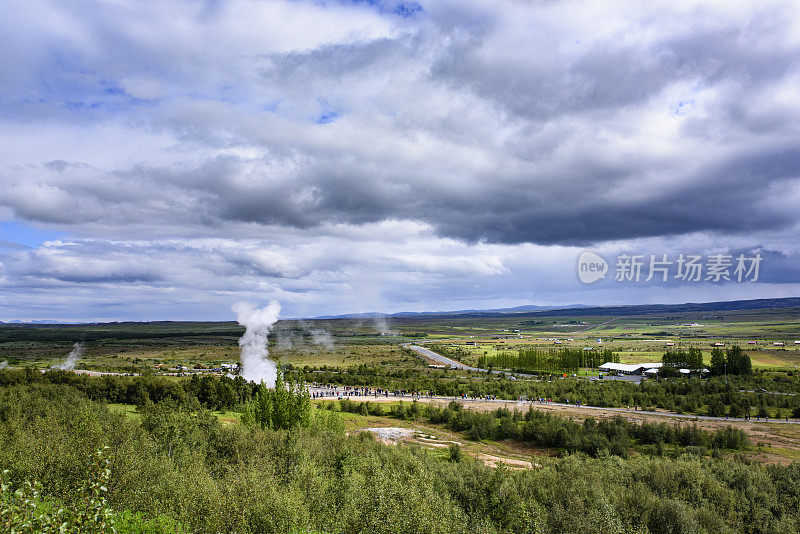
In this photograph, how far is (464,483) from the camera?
4322 cm

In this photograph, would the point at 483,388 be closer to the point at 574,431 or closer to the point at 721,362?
the point at 574,431

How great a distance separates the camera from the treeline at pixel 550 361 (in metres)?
162

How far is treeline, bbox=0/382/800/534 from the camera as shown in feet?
94.3

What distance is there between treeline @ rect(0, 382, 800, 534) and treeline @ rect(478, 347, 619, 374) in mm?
107568

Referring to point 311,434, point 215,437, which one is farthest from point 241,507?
point 311,434

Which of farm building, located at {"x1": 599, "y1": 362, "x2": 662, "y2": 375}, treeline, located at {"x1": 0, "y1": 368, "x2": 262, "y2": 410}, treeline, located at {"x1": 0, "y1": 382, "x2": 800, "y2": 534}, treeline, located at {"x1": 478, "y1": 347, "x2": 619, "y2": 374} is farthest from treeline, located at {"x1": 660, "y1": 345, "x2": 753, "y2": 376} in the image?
treeline, located at {"x1": 0, "y1": 368, "x2": 262, "y2": 410}

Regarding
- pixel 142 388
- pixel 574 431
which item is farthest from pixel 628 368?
pixel 142 388

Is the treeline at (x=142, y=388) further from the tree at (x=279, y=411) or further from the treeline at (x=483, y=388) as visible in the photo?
the tree at (x=279, y=411)

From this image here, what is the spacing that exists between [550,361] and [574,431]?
8786 cm

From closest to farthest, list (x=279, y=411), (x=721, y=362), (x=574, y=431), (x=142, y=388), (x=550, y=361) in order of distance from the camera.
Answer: (x=279, y=411), (x=574, y=431), (x=142, y=388), (x=721, y=362), (x=550, y=361)

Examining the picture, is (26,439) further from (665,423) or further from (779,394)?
(779,394)

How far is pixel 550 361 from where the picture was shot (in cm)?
16288

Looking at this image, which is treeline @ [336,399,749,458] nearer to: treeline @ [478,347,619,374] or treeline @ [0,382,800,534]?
treeline @ [0,382,800,534]

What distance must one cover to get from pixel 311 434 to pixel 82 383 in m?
53.3
